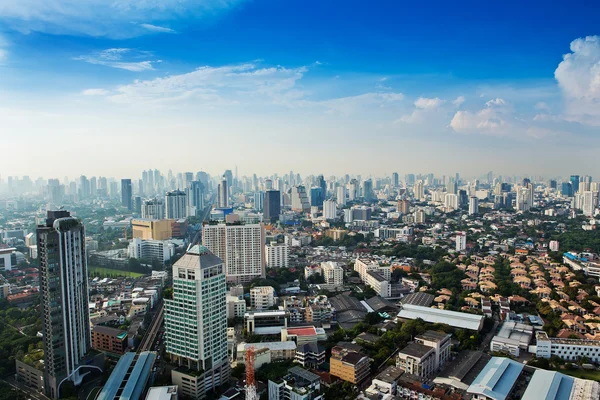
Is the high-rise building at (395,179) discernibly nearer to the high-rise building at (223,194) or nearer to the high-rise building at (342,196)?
the high-rise building at (342,196)

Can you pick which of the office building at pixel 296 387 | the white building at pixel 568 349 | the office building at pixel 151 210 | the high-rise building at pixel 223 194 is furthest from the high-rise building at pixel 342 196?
the office building at pixel 296 387

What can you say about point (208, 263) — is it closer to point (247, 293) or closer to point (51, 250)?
point (51, 250)

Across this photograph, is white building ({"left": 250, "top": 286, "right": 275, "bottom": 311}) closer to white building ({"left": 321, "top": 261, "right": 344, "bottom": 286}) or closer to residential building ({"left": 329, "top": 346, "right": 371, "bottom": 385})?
white building ({"left": 321, "top": 261, "right": 344, "bottom": 286})

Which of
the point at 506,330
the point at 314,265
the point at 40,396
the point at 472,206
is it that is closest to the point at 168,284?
the point at 314,265

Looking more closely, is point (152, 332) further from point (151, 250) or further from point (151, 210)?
point (151, 210)

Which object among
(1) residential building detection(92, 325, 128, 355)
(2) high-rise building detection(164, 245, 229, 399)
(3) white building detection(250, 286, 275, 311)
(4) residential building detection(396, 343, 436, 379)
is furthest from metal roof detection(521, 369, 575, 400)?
(1) residential building detection(92, 325, 128, 355)

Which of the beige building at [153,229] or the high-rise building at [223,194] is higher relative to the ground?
the high-rise building at [223,194]

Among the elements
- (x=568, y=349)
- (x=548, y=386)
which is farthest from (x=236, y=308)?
(x=568, y=349)
